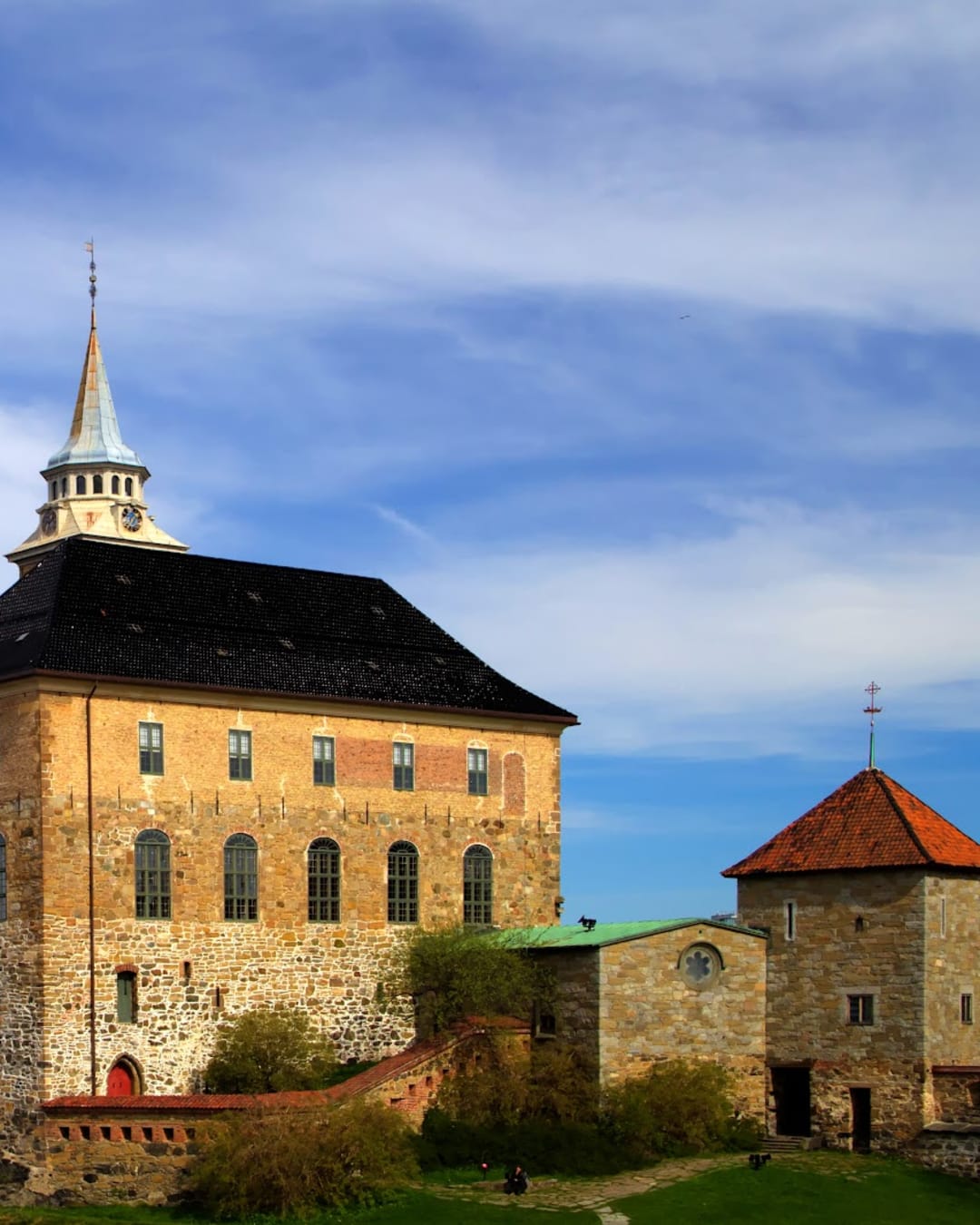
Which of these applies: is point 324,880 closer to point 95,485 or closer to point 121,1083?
point 121,1083

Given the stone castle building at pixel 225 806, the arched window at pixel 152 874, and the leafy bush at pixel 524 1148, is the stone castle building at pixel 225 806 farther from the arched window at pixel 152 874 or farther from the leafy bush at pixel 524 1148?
the leafy bush at pixel 524 1148

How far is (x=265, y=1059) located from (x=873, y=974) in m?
14.9

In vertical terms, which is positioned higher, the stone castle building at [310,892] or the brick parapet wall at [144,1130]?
the stone castle building at [310,892]

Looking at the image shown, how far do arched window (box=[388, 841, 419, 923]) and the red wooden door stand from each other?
875cm

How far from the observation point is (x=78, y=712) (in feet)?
188

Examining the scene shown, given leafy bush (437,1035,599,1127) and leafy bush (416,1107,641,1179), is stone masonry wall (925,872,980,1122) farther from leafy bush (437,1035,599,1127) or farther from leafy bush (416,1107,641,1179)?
leafy bush (437,1035,599,1127)

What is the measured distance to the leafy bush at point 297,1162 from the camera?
4962 centimetres

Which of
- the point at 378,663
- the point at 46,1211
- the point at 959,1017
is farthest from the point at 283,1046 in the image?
the point at 959,1017

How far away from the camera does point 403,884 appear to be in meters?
62.5

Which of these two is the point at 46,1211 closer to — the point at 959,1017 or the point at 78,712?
the point at 78,712

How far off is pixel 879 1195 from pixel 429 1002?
1258 centimetres

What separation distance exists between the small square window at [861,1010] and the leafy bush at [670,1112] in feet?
12.0

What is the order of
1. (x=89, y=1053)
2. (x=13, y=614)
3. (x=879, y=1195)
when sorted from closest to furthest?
(x=879, y=1195)
(x=89, y=1053)
(x=13, y=614)

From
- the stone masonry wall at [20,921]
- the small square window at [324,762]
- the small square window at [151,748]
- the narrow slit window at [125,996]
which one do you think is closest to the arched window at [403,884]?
the small square window at [324,762]
